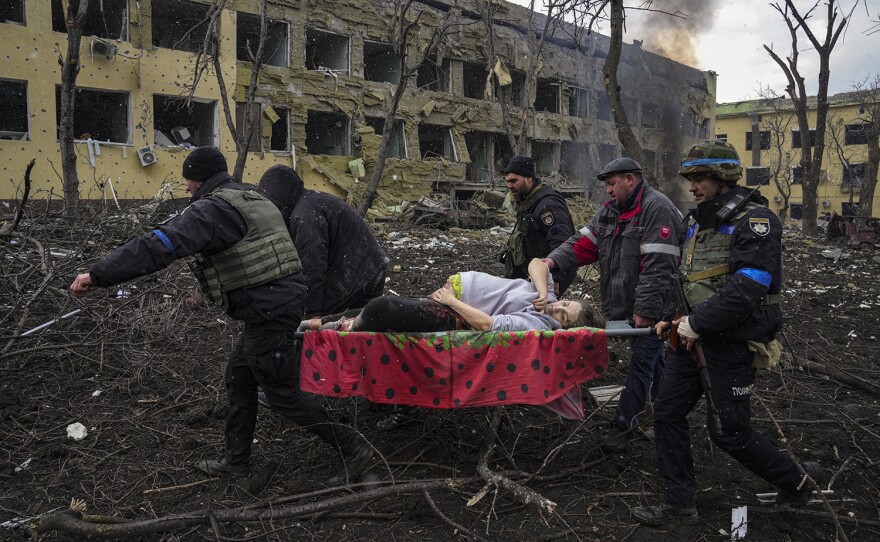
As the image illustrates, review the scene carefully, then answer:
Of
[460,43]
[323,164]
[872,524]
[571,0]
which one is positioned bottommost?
[872,524]

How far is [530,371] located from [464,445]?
0.84 m

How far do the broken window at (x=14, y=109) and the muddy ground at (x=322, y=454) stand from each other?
11.1 m

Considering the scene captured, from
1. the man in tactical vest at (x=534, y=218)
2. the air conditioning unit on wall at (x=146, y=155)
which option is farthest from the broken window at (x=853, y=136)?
the man in tactical vest at (x=534, y=218)

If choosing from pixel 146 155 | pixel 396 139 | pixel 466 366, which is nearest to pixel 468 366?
pixel 466 366

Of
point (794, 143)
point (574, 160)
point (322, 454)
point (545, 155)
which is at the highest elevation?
point (794, 143)

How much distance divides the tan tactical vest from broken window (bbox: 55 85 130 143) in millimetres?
15227

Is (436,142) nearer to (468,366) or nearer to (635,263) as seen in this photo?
(635,263)

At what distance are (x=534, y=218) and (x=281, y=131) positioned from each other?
55.1ft

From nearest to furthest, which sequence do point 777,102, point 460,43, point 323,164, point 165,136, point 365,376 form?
point 365,376 → point 165,136 → point 323,164 → point 460,43 → point 777,102

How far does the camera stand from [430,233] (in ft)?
51.2

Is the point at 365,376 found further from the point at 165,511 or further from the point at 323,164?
the point at 323,164

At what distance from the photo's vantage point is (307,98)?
19.5 metres

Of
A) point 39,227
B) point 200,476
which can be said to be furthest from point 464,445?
point 39,227

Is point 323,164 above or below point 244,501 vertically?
above
